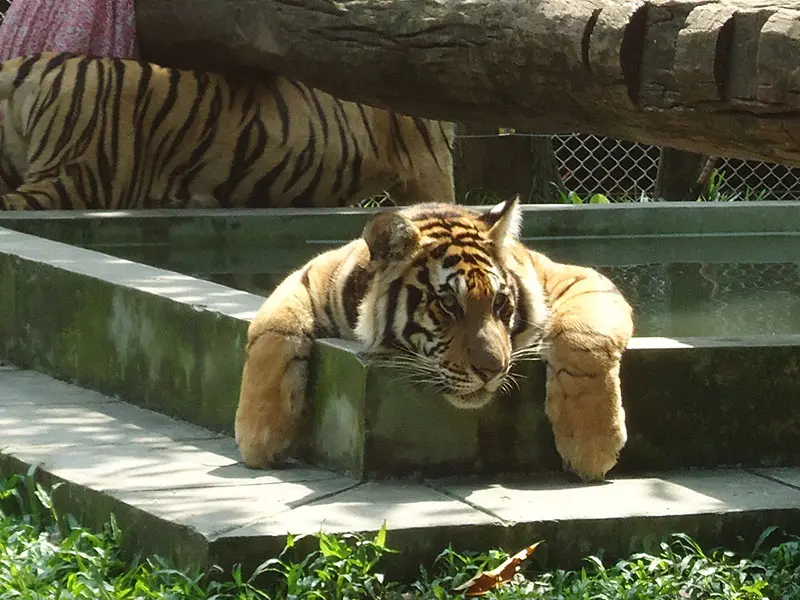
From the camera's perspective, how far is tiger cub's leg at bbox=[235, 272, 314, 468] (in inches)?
180

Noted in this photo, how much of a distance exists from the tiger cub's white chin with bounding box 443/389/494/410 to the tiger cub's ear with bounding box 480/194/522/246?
428 mm

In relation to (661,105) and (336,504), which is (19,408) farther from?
(661,105)

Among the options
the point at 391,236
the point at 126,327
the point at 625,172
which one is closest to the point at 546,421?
the point at 391,236

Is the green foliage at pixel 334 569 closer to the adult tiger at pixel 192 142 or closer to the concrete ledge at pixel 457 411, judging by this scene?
the concrete ledge at pixel 457 411

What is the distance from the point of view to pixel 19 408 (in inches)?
209

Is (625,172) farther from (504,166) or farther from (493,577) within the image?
(493,577)

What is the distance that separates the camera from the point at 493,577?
3883 mm

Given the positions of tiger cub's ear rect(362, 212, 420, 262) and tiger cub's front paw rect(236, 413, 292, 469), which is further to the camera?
tiger cub's front paw rect(236, 413, 292, 469)

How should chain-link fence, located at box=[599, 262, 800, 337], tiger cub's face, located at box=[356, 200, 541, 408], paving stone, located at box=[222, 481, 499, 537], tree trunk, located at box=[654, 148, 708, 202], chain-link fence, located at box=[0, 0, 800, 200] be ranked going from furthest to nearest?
chain-link fence, located at box=[0, 0, 800, 200], tree trunk, located at box=[654, 148, 708, 202], chain-link fence, located at box=[599, 262, 800, 337], tiger cub's face, located at box=[356, 200, 541, 408], paving stone, located at box=[222, 481, 499, 537]

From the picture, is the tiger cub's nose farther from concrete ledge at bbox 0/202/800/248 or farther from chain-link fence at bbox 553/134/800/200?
chain-link fence at bbox 553/134/800/200

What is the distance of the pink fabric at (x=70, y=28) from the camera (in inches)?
325

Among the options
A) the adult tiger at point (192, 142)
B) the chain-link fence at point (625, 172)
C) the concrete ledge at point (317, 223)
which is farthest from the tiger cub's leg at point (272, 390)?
the chain-link fence at point (625, 172)

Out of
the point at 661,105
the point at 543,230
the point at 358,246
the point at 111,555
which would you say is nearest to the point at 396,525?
the point at 111,555

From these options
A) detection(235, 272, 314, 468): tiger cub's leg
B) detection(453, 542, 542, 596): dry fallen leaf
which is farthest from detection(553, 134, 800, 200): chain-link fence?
detection(453, 542, 542, 596): dry fallen leaf
